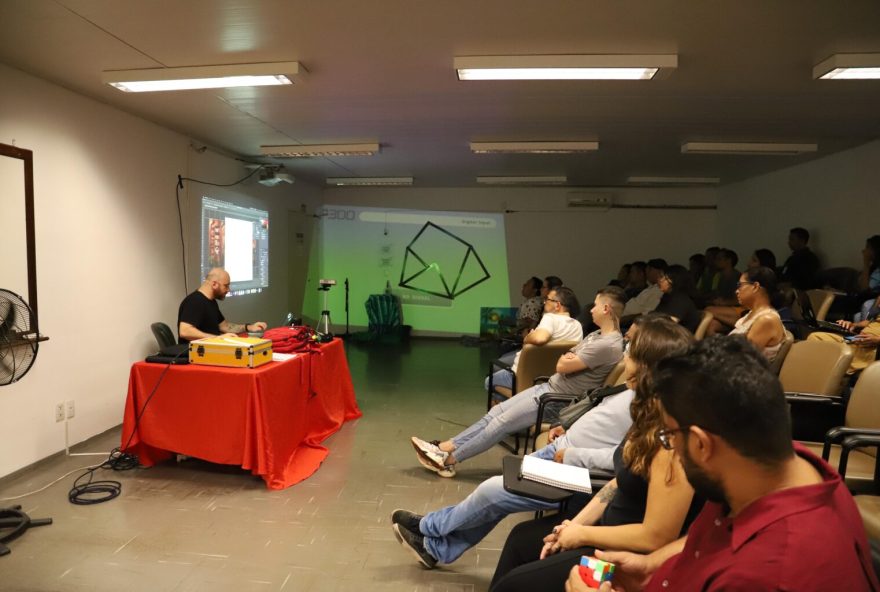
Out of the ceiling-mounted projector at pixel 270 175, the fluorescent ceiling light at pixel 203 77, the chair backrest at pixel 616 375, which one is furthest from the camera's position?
the ceiling-mounted projector at pixel 270 175

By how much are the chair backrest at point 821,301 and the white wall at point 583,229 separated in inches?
150

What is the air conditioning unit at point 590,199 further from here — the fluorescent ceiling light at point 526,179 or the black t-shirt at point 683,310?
the black t-shirt at point 683,310

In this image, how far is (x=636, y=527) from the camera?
1.48m

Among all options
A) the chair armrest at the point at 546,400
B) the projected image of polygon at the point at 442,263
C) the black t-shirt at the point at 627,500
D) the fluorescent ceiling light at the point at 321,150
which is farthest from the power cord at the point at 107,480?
the projected image of polygon at the point at 442,263

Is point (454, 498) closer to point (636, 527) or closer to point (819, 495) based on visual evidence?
point (636, 527)

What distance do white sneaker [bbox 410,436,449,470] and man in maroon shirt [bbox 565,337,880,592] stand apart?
2.38 meters

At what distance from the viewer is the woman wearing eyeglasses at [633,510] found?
1.42 meters

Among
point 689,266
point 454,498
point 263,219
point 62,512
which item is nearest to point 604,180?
point 689,266

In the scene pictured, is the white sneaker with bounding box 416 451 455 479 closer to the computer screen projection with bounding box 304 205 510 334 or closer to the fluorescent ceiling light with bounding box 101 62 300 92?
the fluorescent ceiling light with bounding box 101 62 300 92

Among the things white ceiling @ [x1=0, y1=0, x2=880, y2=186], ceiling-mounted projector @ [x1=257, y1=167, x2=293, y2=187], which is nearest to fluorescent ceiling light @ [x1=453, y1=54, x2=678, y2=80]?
white ceiling @ [x1=0, y1=0, x2=880, y2=186]

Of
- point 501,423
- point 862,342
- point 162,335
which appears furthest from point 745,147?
point 162,335

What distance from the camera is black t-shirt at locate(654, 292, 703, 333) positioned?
5.01 m

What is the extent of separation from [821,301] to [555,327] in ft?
9.89

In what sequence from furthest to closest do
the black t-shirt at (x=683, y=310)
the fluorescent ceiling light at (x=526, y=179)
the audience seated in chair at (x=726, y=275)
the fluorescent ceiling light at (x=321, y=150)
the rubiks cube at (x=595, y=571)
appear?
A: the fluorescent ceiling light at (x=526, y=179)
the audience seated in chair at (x=726, y=275)
the fluorescent ceiling light at (x=321, y=150)
the black t-shirt at (x=683, y=310)
the rubiks cube at (x=595, y=571)
